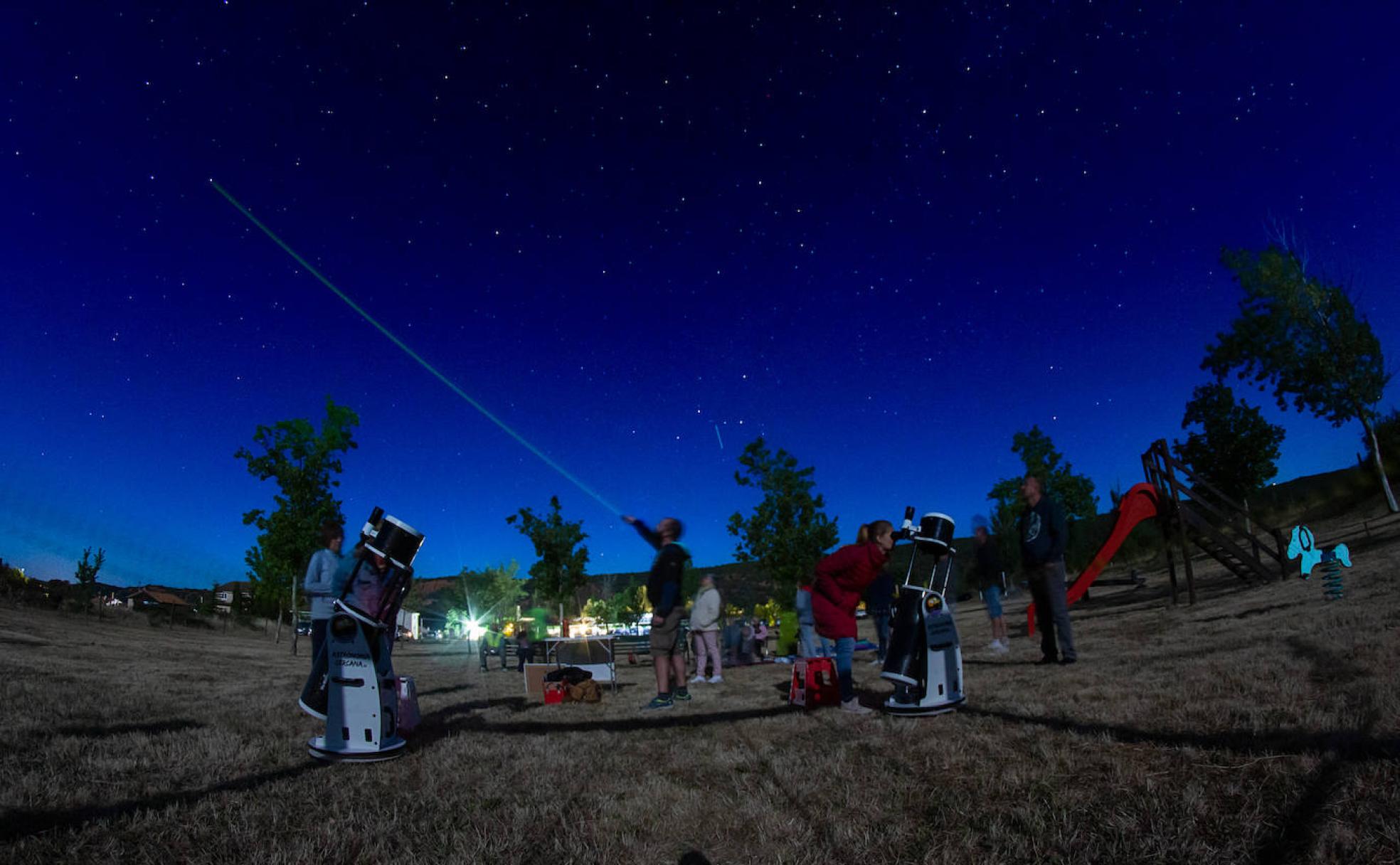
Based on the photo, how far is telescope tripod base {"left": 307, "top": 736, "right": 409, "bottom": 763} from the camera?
4520 millimetres

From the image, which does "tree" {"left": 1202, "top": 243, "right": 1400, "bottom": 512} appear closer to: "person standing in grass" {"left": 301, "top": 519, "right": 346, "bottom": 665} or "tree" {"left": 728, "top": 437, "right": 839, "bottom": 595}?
"tree" {"left": 728, "top": 437, "right": 839, "bottom": 595}

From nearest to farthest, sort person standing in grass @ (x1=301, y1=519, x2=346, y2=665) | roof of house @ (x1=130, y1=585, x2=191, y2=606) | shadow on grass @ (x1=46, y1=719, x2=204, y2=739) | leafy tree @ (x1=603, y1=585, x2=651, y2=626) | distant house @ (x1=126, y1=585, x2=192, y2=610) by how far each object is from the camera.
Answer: shadow on grass @ (x1=46, y1=719, x2=204, y2=739)
person standing in grass @ (x1=301, y1=519, x2=346, y2=665)
leafy tree @ (x1=603, y1=585, x2=651, y2=626)
distant house @ (x1=126, y1=585, x2=192, y2=610)
roof of house @ (x1=130, y1=585, x2=191, y2=606)

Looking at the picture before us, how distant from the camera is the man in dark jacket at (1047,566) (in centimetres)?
775

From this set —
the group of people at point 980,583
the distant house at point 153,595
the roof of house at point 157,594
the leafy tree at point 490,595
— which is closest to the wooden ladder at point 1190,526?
the group of people at point 980,583

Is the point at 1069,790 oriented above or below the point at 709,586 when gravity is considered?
below

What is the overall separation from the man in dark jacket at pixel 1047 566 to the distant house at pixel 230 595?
69446 millimetres

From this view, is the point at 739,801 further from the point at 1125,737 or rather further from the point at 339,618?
the point at 339,618

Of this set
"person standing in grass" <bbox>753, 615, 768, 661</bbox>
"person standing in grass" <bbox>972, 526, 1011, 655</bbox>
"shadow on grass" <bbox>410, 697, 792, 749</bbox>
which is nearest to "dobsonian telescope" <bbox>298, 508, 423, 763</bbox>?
"shadow on grass" <bbox>410, 697, 792, 749</bbox>

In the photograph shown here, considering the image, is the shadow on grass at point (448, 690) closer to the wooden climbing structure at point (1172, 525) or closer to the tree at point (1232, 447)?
the wooden climbing structure at point (1172, 525)

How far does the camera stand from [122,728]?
224 inches

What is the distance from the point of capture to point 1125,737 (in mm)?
3857

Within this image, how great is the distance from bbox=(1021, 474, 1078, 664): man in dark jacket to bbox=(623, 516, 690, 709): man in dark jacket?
4099mm

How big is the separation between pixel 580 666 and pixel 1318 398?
3818 centimetres

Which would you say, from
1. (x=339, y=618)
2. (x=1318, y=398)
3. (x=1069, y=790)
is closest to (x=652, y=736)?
(x=339, y=618)
